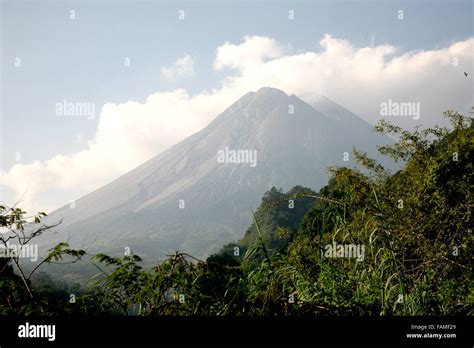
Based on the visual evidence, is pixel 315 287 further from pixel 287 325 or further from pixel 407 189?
pixel 407 189

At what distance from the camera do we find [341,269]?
269 cm

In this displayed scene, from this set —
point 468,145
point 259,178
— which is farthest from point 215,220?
point 468,145

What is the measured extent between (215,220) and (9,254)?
17139 centimetres

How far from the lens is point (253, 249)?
7.99ft

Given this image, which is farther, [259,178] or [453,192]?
[259,178]

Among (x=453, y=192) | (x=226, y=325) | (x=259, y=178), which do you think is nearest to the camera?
(x=226, y=325)

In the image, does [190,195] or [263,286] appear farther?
[190,195]

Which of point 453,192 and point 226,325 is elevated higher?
point 453,192

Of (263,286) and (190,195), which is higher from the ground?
(190,195)

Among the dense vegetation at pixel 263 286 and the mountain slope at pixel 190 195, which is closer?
the dense vegetation at pixel 263 286

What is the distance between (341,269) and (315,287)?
10.4 inches

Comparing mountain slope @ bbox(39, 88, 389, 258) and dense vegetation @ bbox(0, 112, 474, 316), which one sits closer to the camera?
dense vegetation @ bbox(0, 112, 474, 316)

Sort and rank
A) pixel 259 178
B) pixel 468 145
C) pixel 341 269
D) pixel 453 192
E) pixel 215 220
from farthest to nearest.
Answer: pixel 259 178 → pixel 215 220 → pixel 468 145 → pixel 453 192 → pixel 341 269

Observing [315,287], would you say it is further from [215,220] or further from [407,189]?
[215,220]
